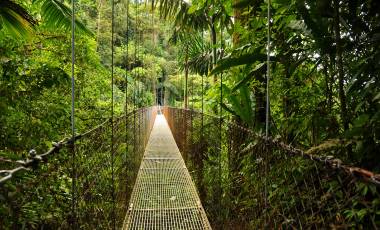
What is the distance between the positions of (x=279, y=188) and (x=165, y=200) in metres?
1.83

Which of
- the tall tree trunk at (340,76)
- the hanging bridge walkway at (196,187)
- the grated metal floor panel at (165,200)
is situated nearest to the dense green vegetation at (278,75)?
the tall tree trunk at (340,76)

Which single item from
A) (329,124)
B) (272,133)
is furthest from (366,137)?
A: (272,133)

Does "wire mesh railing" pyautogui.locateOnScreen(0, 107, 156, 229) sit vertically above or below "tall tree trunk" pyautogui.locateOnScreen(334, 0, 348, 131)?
below

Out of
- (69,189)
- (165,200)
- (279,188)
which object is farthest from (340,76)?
(165,200)

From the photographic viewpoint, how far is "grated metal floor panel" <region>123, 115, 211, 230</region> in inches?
95.6

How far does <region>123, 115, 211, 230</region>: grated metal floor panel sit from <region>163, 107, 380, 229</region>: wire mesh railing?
0.41ft

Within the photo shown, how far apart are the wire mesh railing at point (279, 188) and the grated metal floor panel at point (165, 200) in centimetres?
13

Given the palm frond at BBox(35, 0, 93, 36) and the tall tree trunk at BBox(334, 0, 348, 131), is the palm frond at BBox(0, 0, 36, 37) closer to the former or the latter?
the palm frond at BBox(35, 0, 93, 36)

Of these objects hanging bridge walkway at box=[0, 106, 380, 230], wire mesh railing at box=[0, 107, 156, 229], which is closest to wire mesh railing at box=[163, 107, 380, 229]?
hanging bridge walkway at box=[0, 106, 380, 230]

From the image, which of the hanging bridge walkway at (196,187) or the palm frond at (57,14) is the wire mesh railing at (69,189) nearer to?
the hanging bridge walkway at (196,187)

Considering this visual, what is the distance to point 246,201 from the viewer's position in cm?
149

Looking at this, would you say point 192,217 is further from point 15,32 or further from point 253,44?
point 15,32

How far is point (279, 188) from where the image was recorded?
116 centimetres

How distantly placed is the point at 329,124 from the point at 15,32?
1339mm
